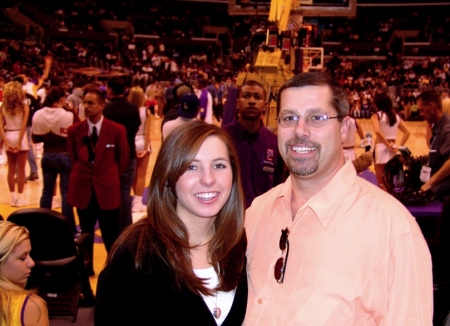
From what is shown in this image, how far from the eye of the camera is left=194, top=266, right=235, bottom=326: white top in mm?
2008

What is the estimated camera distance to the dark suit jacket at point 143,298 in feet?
6.02

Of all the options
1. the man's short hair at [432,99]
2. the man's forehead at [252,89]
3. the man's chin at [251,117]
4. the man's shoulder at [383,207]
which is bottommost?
the man's shoulder at [383,207]

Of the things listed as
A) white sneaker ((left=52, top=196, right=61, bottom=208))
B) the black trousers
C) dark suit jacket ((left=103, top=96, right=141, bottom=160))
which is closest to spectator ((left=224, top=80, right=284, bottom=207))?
the black trousers

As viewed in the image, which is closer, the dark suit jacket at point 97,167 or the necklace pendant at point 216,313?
the necklace pendant at point 216,313

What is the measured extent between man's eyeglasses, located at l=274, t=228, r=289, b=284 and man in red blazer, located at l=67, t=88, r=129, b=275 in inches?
127

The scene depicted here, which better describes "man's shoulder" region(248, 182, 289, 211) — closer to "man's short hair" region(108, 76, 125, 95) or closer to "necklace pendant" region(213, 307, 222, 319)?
"necklace pendant" region(213, 307, 222, 319)

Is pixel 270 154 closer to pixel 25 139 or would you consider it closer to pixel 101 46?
pixel 25 139

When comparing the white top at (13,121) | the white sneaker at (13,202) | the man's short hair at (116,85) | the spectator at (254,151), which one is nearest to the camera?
the spectator at (254,151)

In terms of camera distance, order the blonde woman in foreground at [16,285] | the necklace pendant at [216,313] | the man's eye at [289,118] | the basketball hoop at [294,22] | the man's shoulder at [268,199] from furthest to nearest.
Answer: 1. the basketball hoop at [294,22]
2. the blonde woman in foreground at [16,285]
3. the man's shoulder at [268,199]
4. the man's eye at [289,118]
5. the necklace pendant at [216,313]

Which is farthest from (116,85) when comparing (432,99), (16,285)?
(16,285)

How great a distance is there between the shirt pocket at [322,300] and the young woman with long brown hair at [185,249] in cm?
25

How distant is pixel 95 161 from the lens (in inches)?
198

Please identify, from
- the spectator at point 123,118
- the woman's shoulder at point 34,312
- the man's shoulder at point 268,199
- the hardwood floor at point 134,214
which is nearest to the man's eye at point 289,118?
the man's shoulder at point 268,199

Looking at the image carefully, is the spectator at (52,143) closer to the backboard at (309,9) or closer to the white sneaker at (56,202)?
the white sneaker at (56,202)
